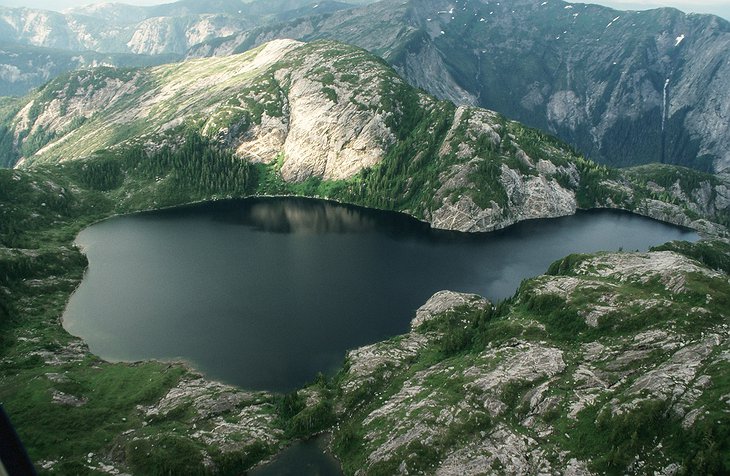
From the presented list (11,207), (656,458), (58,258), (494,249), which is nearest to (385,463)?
(656,458)

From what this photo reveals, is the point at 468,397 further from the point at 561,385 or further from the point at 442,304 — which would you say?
the point at 442,304

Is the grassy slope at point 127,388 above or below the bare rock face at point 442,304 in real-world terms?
below

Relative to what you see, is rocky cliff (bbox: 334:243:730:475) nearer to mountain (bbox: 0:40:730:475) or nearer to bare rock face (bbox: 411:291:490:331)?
mountain (bbox: 0:40:730:475)

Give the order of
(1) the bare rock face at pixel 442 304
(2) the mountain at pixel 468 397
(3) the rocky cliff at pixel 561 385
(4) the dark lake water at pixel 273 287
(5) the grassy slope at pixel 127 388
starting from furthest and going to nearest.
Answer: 1. (1) the bare rock face at pixel 442 304
2. (4) the dark lake water at pixel 273 287
3. (5) the grassy slope at pixel 127 388
4. (2) the mountain at pixel 468 397
5. (3) the rocky cliff at pixel 561 385

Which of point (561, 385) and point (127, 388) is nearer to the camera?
point (561, 385)

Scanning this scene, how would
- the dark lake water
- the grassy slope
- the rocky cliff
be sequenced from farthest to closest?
the dark lake water → the grassy slope → the rocky cliff

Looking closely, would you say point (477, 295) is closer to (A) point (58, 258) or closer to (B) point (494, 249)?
(B) point (494, 249)

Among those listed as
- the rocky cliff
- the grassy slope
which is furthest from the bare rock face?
the rocky cliff

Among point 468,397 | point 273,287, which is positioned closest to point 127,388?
point 273,287

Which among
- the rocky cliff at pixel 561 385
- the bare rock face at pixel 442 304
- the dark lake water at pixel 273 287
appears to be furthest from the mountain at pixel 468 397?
the dark lake water at pixel 273 287

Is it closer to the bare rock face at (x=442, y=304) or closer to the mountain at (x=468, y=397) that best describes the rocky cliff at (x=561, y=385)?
the mountain at (x=468, y=397)
